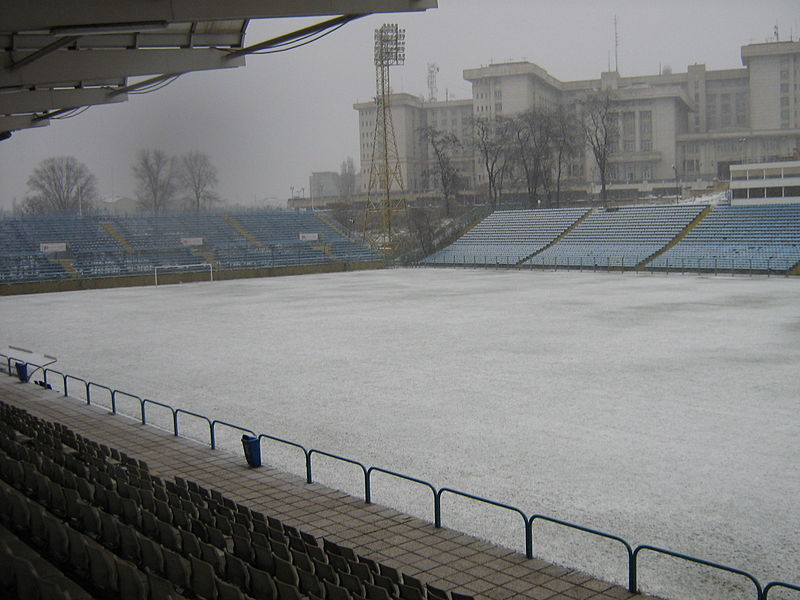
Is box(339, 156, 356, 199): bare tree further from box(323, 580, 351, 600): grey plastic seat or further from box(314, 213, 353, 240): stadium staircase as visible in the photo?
box(323, 580, 351, 600): grey plastic seat

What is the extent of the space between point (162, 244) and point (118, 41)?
4502 centimetres

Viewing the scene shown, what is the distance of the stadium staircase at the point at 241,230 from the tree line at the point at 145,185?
83.2 feet

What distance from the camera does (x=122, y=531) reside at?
21.1 feet

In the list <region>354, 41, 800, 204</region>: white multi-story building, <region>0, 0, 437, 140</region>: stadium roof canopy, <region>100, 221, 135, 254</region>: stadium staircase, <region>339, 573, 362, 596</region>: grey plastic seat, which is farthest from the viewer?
<region>354, 41, 800, 204</region>: white multi-story building

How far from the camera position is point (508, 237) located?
61312 millimetres

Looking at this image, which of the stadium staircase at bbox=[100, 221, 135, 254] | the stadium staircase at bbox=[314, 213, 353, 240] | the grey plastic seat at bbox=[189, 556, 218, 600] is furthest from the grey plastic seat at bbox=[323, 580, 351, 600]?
the stadium staircase at bbox=[314, 213, 353, 240]

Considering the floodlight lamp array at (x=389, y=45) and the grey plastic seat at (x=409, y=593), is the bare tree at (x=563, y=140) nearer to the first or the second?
the floodlight lamp array at (x=389, y=45)

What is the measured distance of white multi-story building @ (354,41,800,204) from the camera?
4724 inches

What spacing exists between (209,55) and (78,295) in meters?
31.7

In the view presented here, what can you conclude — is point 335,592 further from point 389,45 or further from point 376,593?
point 389,45

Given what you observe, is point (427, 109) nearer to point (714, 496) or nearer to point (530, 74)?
point (530, 74)

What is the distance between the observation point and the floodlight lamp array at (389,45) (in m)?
62.3

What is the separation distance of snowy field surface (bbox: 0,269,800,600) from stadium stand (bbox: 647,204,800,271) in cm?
1204

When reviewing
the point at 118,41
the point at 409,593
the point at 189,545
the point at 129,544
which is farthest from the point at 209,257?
the point at 409,593
